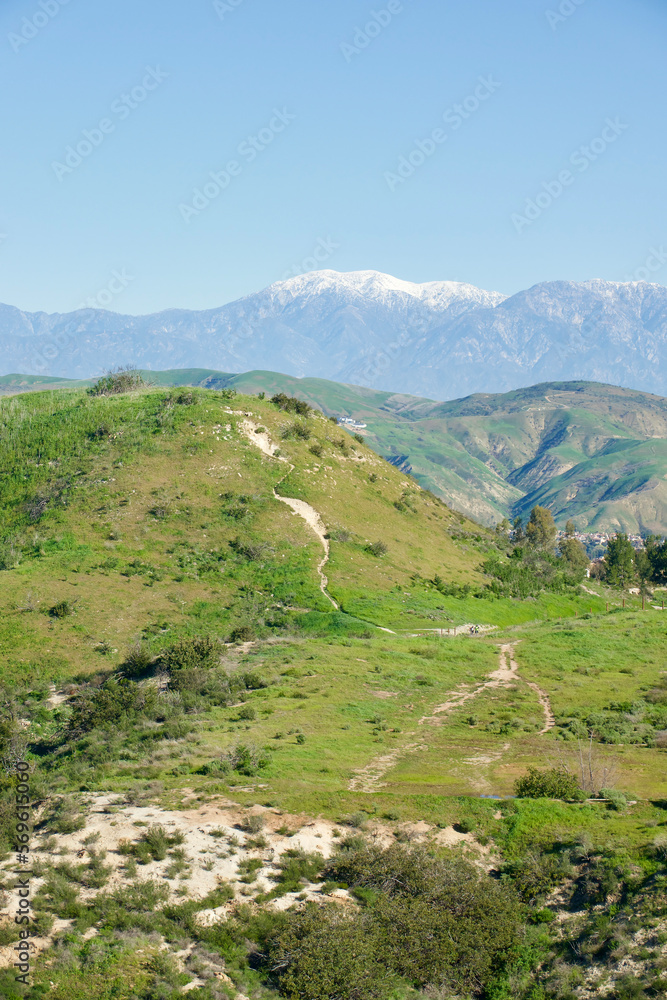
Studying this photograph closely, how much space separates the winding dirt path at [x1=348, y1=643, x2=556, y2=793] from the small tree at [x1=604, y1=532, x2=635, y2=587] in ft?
198

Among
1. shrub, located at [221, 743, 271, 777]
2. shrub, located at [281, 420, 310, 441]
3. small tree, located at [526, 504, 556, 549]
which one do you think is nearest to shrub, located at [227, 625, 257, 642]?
shrub, located at [221, 743, 271, 777]

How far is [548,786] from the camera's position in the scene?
84.6 ft

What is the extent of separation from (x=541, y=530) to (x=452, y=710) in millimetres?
99454

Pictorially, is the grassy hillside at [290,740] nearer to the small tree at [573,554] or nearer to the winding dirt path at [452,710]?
the winding dirt path at [452,710]

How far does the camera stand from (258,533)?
210 feet

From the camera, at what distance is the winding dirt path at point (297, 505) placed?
61.3m

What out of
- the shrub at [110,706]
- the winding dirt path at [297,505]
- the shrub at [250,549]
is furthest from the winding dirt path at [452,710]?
the shrub at [250,549]

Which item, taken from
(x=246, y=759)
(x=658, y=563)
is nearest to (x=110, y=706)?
(x=246, y=759)

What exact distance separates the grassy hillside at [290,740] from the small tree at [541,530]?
4898 cm

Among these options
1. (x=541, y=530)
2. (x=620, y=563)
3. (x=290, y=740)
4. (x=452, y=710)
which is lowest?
(x=452, y=710)

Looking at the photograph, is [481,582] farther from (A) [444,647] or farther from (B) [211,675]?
(B) [211,675]

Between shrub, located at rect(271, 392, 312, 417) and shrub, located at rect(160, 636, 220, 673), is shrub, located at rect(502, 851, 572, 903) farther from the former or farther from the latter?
shrub, located at rect(271, 392, 312, 417)

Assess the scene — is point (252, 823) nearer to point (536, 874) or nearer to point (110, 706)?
point (536, 874)

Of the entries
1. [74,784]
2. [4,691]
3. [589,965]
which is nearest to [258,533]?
[4,691]
